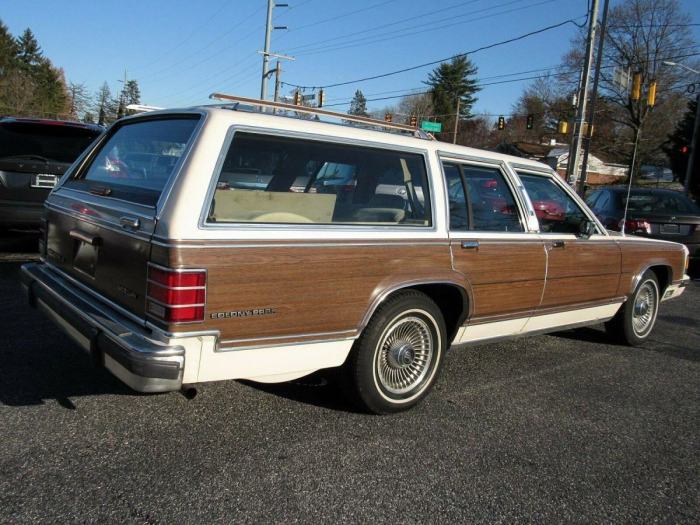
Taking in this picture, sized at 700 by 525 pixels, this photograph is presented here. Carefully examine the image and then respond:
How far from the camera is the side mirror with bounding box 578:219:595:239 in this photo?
15.6 feet

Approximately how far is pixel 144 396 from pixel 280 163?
1692 mm

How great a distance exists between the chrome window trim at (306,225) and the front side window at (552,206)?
113cm

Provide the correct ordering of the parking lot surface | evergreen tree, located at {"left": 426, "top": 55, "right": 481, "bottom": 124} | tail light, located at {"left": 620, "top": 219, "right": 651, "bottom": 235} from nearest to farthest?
the parking lot surface → tail light, located at {"left": 620, "top": 219, "right": 651, "bottom": 235} → evergreen tree, located at {"left": 426, "top": 55, "right": 481, "bottom": 124}

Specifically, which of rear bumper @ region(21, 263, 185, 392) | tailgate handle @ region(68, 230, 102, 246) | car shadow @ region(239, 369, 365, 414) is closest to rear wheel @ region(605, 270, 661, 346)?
car shadow @ region(239, 369, 365, 414)

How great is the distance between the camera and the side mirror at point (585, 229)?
4.76 m

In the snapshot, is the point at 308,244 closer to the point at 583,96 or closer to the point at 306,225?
the point at 306,225

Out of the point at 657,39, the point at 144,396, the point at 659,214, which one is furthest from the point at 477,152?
the point at 657,39

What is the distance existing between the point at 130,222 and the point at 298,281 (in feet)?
2.82

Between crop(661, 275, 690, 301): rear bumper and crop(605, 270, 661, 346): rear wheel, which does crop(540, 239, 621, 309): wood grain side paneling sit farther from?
crop(661, 275, 690, 301): rear bumper

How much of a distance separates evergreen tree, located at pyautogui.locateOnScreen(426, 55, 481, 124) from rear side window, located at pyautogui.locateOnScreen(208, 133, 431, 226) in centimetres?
7221

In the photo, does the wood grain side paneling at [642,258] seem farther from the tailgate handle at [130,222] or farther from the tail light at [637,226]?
the tailgate handle at [130,222]

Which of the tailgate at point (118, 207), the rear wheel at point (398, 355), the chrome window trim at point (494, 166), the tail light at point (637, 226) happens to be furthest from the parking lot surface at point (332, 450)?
the tail light at point (637, 226)

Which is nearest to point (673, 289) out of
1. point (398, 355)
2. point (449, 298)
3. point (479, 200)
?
point (479, 200)

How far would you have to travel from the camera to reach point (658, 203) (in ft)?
32.0
